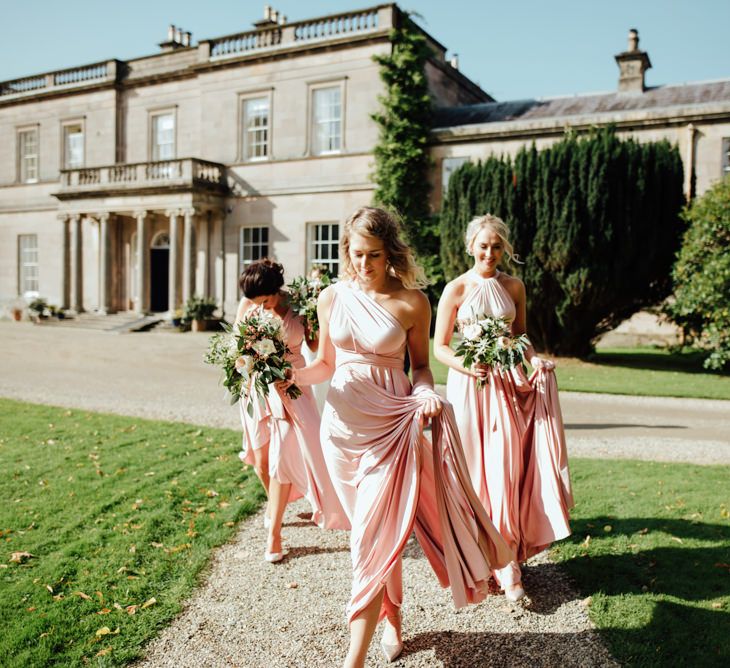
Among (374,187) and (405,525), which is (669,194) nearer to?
(374,187)

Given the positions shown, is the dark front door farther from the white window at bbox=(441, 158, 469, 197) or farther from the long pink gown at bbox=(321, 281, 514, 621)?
the long pink gown at bbox=(321, 281, 514, 621)

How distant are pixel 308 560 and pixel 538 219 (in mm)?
12255

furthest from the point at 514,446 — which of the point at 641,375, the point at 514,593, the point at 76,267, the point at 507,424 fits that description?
the point at 76,267

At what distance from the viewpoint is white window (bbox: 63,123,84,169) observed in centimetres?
2845

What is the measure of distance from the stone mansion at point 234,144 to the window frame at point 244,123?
51 mm

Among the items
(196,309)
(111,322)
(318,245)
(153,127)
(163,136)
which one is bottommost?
(111,322)

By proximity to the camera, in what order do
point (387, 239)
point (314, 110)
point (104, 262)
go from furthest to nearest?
1. point (104, 262)
2. point (314, 110)
3. point (387, 239)

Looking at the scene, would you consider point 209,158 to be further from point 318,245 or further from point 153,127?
point 318,245

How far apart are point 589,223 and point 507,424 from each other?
11831mm

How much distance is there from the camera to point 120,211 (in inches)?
970

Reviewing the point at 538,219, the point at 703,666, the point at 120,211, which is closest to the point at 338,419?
the point at 703,666

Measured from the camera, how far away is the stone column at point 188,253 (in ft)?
75.8

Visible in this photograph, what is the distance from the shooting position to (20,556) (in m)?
4.43

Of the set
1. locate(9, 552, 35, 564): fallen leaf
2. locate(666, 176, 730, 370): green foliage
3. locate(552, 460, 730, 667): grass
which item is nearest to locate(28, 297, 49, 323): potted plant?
locate(666, 176, 730, 370): green foliage
